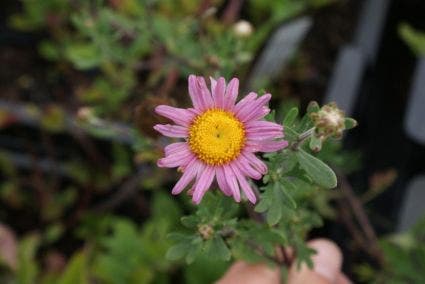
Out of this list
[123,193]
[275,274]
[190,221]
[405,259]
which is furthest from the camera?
[123,193]

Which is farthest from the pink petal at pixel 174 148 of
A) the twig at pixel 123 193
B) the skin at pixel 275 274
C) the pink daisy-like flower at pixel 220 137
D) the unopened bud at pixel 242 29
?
the twig at pixel 123 193

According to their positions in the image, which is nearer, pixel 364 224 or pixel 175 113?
pixel 175 113

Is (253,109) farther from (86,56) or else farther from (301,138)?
(86,56)

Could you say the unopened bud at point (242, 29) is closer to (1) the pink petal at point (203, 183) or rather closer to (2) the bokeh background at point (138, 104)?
(2) the bokeh background at point (138, 104)

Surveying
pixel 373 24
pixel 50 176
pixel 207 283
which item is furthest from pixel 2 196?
pixel 373 24

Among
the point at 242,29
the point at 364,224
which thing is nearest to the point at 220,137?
the point at 242,29

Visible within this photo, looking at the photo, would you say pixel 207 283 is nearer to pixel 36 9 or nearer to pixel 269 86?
pixel 269 86
